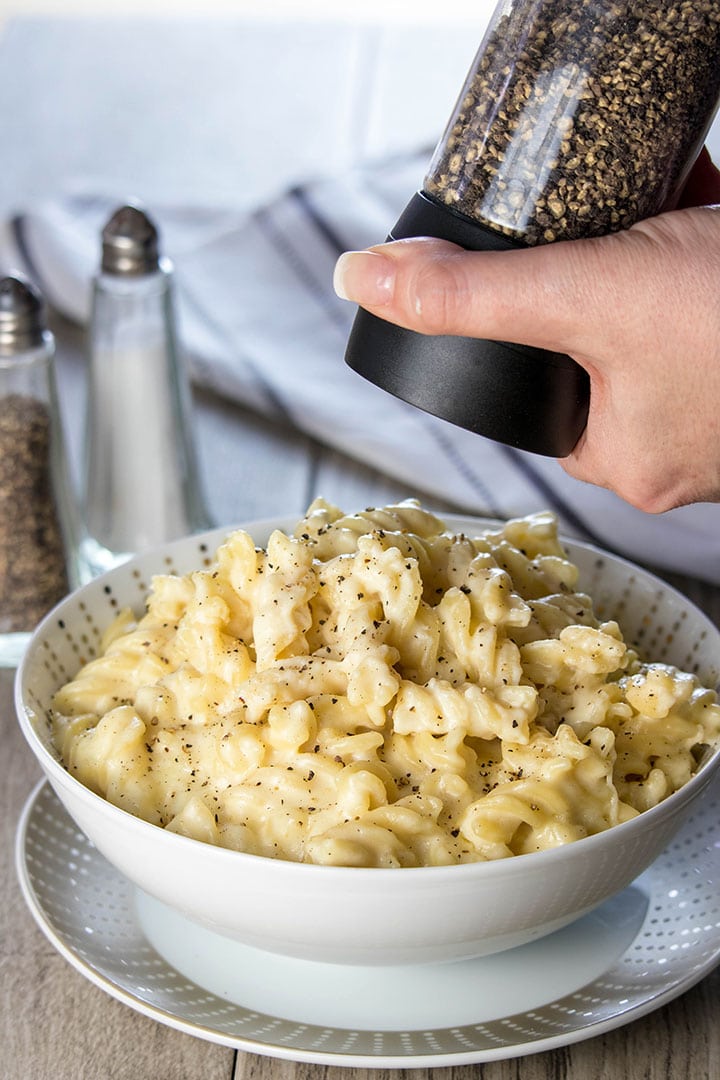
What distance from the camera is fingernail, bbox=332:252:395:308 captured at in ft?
3.73

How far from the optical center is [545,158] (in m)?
1.12

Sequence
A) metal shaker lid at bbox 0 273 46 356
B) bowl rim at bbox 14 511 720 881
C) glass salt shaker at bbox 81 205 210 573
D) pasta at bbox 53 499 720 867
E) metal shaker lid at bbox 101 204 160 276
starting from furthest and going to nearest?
glass salt shaker at bbox 81 205 210 573 < metal shaker lid at bbox 101 204 160 276 < metal shaker lid at bbox 0 273 46 356 < pasta at bbox 53 499 720 867 < bowl rim at bbox 14 511 720 881

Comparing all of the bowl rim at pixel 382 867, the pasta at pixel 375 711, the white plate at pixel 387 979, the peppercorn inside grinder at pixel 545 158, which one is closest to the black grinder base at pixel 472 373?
the peppercorn inside grinder at pixel 545 158

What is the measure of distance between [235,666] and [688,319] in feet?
1.61

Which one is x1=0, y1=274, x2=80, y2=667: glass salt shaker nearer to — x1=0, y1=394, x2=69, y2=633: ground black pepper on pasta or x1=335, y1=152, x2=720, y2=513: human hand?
x1=0, y1=394, x2=69, y2=633: ground black pepper on pasta

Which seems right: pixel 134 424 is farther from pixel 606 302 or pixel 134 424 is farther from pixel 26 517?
pixel 606 302

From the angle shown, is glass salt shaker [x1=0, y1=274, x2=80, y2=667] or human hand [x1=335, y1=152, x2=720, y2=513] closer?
human hand [x1=335, y1=152, x2=720, y2=513]

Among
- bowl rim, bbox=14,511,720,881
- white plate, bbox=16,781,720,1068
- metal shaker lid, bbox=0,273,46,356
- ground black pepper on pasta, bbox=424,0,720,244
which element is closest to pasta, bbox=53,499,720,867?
bowl rim, bbox=14,511,720,881

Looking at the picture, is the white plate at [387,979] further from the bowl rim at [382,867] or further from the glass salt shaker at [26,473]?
the glass salt shaker at [26,473]

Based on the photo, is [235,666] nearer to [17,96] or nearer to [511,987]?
[511,987]

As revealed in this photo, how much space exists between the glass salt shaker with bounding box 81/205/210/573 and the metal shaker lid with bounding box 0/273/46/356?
0.63ft

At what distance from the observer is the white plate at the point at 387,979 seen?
1.11m

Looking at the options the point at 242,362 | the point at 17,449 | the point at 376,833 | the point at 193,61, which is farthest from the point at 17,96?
the point at 376,833

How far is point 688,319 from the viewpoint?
1.14 m
